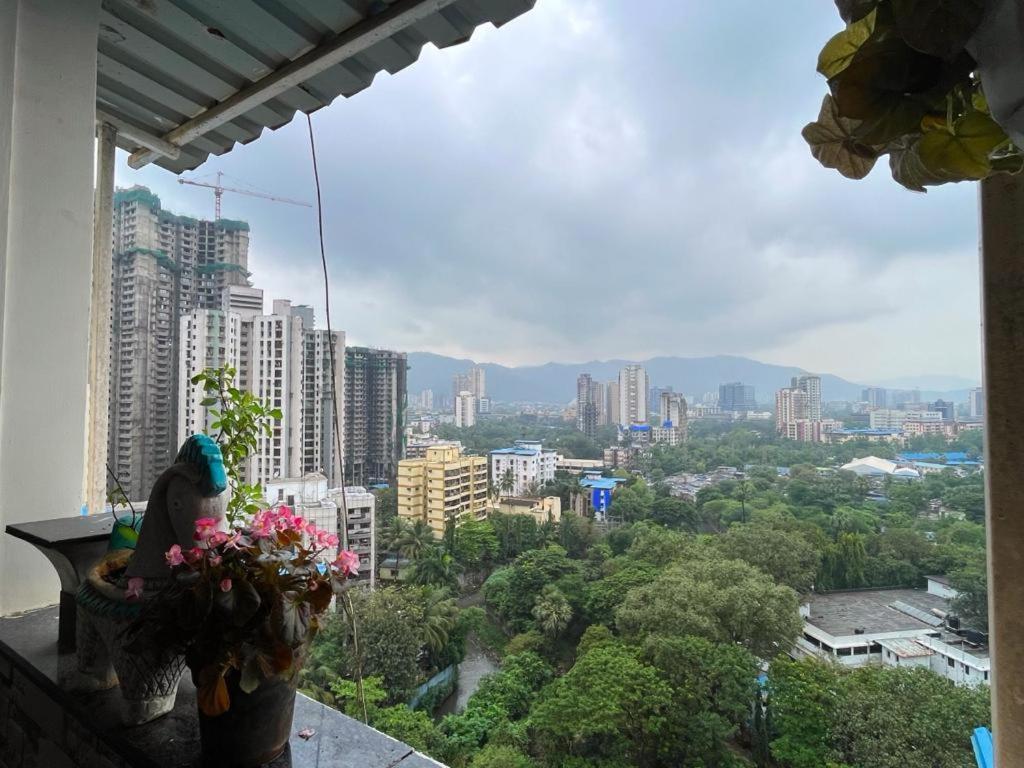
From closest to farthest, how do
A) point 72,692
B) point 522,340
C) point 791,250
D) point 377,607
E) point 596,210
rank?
point 72,692 → point 791,250 → point 377,607 → point 596,210 → point 522,340

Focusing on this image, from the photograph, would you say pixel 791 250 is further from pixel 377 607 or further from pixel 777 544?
pixel 377 607

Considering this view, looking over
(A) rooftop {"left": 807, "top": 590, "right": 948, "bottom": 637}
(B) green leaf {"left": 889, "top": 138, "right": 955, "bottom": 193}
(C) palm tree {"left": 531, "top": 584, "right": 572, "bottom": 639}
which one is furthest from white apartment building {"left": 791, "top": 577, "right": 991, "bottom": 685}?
(C) palm tree {"left": 531, "top": 584, "right": 572, "bottom": 639}

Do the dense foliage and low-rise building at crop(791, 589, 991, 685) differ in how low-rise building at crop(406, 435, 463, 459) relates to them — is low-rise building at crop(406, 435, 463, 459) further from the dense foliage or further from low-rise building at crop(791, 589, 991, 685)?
low-rise building at crop(791, 589, 991, 685)

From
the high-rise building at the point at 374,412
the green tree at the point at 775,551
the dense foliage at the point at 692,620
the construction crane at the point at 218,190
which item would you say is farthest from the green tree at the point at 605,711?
the construction crane at the point at 218,190

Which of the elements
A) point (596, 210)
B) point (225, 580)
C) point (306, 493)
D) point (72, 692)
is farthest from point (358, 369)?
point (596, 210)

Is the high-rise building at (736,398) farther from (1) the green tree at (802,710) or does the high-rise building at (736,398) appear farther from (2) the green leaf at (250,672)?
(2) the green leaf at (250,672)

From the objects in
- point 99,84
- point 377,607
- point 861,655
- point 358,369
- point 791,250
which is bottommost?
point 377,607

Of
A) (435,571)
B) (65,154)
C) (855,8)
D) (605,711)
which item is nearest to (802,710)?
(605,711)
